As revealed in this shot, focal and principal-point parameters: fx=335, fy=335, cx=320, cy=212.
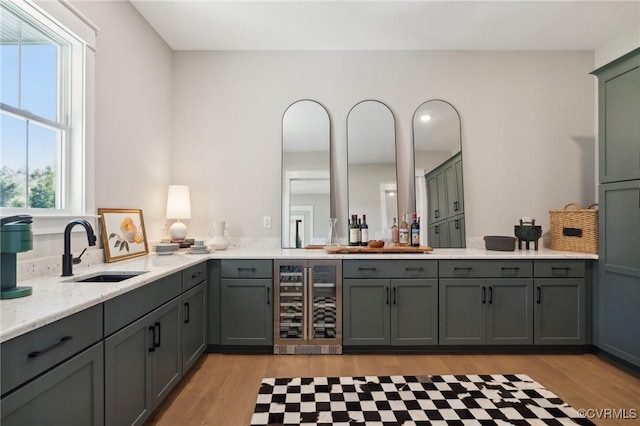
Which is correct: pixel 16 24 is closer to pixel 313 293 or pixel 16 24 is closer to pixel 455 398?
pixel 313 293

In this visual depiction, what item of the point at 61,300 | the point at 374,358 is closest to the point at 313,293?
the point at 374,358

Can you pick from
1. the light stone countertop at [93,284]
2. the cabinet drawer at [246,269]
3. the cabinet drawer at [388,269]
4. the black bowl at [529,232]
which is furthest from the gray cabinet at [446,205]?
the cabinet drawer at [246,269]

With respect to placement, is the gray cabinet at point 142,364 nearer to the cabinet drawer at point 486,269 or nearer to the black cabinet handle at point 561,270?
the cabinet drawer at point 486,269

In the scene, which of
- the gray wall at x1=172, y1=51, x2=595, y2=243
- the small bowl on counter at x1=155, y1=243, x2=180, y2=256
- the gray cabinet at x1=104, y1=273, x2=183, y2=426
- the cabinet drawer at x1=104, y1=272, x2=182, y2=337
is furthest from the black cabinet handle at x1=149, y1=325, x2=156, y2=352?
the gray wall at x1=172, y1=51, x2=595, y2=243

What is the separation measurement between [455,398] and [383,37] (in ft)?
10.2

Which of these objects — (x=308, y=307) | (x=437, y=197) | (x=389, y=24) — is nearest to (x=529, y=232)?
(x=437, y=197)

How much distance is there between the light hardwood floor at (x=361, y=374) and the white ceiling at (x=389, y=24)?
2925mm

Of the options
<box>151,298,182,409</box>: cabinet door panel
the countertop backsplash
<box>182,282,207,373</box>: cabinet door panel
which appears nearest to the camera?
the countertop backsplash

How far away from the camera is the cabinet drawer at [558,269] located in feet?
9.44

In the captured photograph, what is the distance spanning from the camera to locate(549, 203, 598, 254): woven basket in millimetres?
2900

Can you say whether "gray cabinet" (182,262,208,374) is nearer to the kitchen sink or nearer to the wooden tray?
the kitchen sink

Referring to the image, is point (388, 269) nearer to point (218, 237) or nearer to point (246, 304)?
point (246, 304)

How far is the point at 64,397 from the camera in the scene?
124 cm

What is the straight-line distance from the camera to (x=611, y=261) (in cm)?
273
